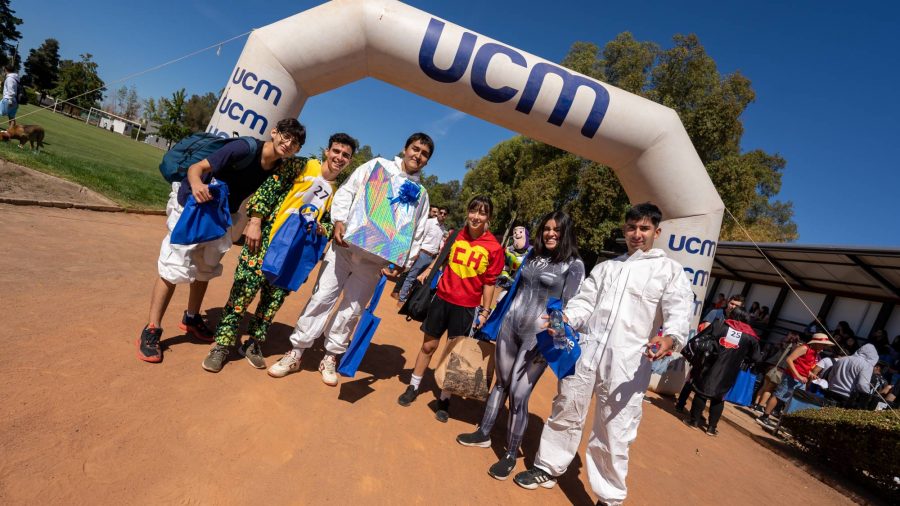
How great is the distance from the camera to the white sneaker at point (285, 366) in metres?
3.46

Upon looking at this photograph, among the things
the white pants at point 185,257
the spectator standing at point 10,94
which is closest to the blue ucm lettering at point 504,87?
the white pants at point 185,257

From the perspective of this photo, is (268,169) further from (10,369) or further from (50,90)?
(50,90)

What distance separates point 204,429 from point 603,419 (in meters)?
2.52

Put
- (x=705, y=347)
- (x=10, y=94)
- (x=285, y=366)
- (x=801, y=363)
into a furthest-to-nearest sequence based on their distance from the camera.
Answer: (x=10, y=94)
(x=801, y=363)
(x=705, y=347)
(x=285, y=366)

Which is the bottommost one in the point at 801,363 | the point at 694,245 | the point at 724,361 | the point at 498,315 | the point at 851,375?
the point at 498,315

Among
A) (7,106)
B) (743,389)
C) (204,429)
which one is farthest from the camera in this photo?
(7,106)

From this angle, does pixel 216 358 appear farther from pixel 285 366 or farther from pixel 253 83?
pixel 253 83

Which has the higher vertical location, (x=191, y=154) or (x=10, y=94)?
(x=191, y=154)

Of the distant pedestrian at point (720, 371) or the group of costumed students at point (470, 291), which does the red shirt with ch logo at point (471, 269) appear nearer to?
the group of costumed students at point (470, 291)

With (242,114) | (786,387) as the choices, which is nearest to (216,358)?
(242,114)

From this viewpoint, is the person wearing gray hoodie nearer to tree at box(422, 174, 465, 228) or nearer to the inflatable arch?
the inflatable arch

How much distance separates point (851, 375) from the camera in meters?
6.99

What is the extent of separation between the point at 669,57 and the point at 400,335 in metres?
21.7

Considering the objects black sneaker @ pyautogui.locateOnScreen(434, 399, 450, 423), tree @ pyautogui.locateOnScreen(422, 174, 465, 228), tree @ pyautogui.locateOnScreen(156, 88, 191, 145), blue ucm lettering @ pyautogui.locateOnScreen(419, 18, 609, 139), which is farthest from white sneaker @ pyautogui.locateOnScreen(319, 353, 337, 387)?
tree @ pyautogui.locateOnScreen(156, 88, 191, 145)
